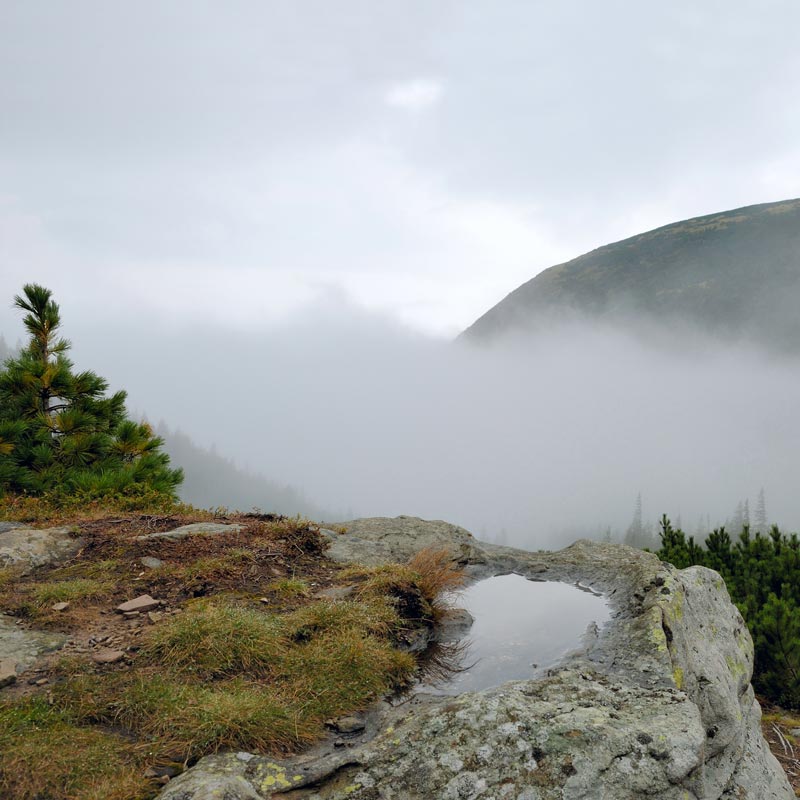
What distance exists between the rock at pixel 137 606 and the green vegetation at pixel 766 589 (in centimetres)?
964

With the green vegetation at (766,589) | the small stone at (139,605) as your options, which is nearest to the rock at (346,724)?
the small stone at (139,605)

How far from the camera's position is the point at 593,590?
7.88 meters

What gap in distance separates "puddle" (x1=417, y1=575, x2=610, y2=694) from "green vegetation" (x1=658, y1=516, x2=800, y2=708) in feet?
13.1

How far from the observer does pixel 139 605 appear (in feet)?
20.9

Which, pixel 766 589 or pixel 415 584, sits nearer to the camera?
pixel 415 584

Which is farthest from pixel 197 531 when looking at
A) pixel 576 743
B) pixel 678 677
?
pixel 678 677

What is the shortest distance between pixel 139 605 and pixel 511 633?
4493 millimetres

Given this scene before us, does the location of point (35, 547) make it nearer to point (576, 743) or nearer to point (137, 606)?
point (137, 606)

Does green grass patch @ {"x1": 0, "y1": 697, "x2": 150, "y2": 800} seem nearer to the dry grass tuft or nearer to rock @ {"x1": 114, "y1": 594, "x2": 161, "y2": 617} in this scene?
rock @ {"x1": 114, "y1": 594, "x2": 161, "y2": 617}

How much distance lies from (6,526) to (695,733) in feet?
37.9

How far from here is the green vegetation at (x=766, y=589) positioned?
356 inches

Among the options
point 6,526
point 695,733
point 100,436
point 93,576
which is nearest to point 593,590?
point 695,733

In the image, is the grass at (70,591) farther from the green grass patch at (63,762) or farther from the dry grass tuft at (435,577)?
the dry grass tuft at (435,577)

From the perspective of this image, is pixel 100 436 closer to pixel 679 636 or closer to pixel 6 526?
pixel 6 526
